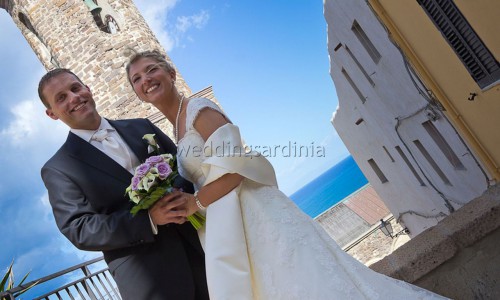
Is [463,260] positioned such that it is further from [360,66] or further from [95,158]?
[360,66]

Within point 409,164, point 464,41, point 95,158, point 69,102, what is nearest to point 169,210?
point 95,158

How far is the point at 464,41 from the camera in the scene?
6.38 m

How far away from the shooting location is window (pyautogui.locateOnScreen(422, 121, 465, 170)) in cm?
905

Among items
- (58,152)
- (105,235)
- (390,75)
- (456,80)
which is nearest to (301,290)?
(105,235)

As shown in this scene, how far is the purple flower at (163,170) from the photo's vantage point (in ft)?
7.82

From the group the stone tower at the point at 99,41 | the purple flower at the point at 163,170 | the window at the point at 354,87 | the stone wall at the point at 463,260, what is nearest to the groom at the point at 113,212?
the purple flower at the point at 163,170

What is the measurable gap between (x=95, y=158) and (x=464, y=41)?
5.82 meters

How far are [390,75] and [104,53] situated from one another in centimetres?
674

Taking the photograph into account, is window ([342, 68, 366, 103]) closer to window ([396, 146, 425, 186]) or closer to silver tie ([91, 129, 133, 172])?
window ([396, 146, 425, 186])

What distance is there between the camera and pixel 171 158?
262 cm

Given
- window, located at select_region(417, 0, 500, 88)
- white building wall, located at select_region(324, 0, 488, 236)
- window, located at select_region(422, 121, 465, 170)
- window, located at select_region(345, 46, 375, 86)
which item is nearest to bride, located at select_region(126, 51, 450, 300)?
window, located at select_region(417, 0, 500, 88)

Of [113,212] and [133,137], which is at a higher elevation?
[133,137]

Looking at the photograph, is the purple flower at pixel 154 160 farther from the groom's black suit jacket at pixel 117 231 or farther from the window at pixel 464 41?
the window at pixel 464 41

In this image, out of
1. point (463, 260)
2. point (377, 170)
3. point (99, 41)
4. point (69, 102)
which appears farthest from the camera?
point (377, 170)
